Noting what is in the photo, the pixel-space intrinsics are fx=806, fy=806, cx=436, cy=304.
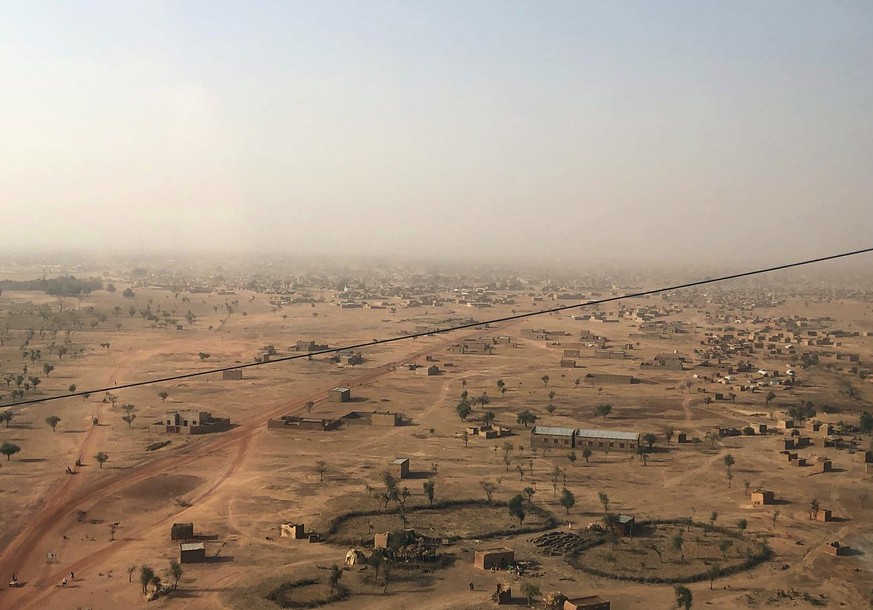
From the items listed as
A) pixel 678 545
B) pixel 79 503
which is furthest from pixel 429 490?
pixel 79 503

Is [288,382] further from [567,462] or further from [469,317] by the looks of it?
[469,317]

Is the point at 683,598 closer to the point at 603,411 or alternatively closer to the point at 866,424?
the point at 603,411

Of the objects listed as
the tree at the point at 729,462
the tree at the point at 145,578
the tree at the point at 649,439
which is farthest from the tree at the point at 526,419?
the tree at the point at 145,578

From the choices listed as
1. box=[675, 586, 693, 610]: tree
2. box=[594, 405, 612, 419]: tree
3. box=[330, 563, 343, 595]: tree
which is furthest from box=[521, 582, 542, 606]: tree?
box=[594, 405, 612, 419]: tree

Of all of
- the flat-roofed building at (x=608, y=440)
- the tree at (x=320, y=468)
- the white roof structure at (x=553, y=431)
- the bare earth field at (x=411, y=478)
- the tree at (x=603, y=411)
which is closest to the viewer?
the bare earth field at (x=411, y=478)

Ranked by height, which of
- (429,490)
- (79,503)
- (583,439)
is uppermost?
(583,439)

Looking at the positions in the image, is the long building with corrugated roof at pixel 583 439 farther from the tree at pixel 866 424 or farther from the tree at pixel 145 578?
the tree at pixel 145 578

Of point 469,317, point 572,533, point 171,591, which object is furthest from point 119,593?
point 469,317
